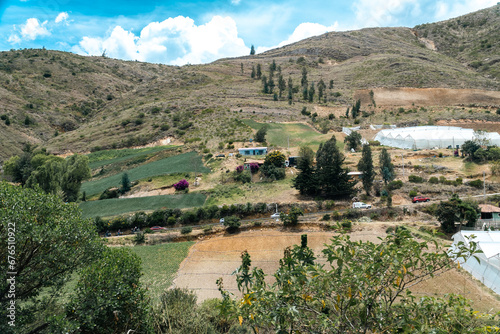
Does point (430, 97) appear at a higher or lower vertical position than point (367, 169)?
higher

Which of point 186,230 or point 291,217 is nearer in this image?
point 291,217


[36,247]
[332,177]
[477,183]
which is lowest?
[477,183]

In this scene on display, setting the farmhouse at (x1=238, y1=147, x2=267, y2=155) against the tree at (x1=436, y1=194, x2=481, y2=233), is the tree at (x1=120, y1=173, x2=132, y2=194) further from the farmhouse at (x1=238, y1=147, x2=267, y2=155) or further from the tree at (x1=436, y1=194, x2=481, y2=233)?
the tree at (x1=436, y1=194, x2=481, y2=233)

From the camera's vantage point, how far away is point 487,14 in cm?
13612

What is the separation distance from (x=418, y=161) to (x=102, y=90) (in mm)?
109326

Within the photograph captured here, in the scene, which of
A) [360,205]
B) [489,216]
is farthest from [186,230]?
[489,216]

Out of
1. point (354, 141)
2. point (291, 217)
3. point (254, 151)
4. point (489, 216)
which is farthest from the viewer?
point (354, 141)

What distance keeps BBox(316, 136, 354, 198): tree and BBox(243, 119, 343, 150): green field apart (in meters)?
14.3

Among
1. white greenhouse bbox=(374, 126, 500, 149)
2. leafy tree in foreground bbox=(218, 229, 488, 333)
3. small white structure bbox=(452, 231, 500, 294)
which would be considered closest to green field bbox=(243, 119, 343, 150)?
white greenhouse bbox=(374, 126, 500, 149)

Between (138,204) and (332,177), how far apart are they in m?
25.4

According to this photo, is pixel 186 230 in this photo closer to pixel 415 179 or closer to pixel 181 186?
pixel 181 186

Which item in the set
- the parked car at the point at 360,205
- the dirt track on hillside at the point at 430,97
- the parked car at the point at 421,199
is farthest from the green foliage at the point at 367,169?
the dirt track on hillside at the point at 430,97

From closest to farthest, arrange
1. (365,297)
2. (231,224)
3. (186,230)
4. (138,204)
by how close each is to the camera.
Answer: (365,297)
(231,224)
(186,230)
(138,204)

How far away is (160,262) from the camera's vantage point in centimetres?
2564
